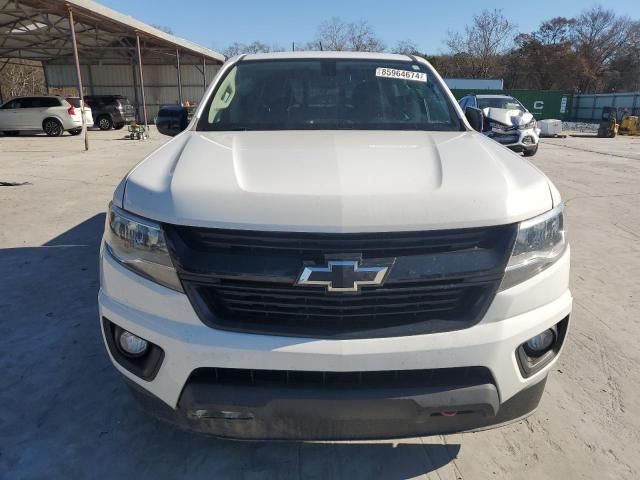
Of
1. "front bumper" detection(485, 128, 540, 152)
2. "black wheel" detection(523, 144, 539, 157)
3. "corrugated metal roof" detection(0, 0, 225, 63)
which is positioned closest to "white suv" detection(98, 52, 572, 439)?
"front bumper" detection(485, 128, 540, 152)

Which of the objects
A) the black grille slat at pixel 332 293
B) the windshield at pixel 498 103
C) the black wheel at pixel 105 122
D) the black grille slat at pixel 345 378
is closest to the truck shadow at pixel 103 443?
the black grille slat at pixel 345 378

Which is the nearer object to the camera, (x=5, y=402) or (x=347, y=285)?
(x=347, y=285)

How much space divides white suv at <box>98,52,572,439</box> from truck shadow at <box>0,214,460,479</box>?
45cm

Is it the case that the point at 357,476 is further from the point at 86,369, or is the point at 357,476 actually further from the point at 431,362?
the point at 86,369

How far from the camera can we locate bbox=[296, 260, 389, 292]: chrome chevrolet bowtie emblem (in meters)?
1.66

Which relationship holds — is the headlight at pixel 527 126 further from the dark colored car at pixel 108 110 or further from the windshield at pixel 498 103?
the dark colored car at pixel 108 110

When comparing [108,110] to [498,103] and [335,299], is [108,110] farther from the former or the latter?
[335,299]

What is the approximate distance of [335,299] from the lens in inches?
66.6

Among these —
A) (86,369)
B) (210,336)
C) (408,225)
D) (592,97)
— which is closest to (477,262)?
(408,225)

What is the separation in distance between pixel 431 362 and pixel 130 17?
21982mm

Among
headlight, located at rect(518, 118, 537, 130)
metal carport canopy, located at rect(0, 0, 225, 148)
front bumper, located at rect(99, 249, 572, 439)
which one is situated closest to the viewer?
front bumper, located at rect(99, 249, 572, 439)

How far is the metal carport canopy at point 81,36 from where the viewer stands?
16672 millimetres

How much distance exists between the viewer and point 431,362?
1680 millimetres

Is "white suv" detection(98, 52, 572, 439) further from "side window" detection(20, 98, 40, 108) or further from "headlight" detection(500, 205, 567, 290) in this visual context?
"side window" detection(20, 98, 40, 108)
